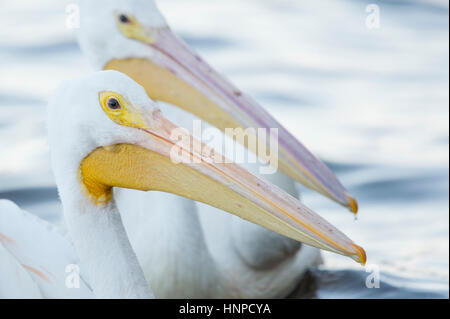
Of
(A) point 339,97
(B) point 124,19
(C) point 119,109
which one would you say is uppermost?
(A) point 339,97

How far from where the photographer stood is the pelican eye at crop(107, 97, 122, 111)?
316 cm

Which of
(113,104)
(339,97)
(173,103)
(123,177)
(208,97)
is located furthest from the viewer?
(339,97)

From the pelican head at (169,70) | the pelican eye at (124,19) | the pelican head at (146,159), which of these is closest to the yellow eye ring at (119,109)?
the pelican head at (146,159)

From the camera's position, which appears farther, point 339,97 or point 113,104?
point 339,97

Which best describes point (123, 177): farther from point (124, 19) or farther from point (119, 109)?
point (124, 19)

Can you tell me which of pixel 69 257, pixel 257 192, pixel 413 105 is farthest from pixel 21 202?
pixel 257 192

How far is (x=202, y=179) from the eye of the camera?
3.19m

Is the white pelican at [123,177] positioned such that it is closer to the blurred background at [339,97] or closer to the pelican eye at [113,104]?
the pelican eye at [113,104]

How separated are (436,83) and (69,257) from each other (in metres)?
4.28

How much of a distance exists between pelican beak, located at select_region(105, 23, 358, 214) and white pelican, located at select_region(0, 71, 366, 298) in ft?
3.68

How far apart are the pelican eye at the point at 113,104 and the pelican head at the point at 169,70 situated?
1273mm

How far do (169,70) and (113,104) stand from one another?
1.33 meters

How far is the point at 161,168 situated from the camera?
3.24 metres

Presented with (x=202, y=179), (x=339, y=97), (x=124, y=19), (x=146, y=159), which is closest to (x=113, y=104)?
(x=146, y=159)
